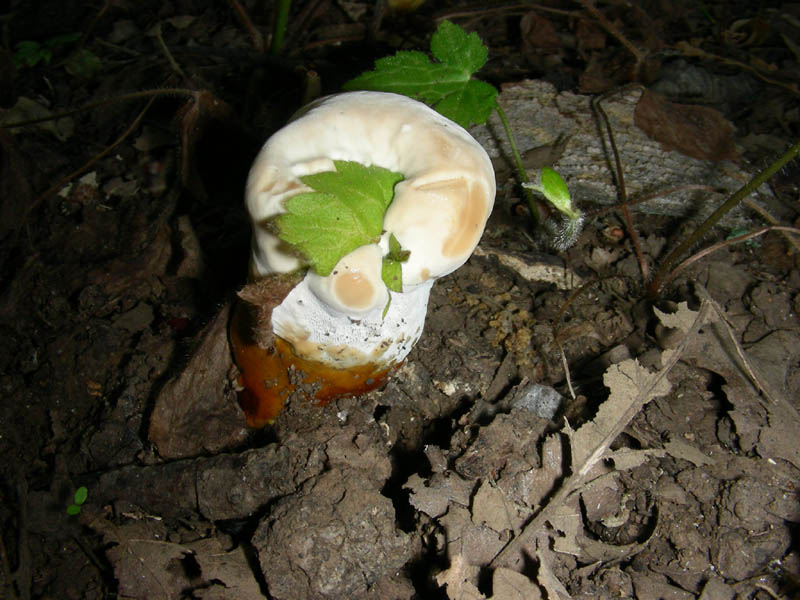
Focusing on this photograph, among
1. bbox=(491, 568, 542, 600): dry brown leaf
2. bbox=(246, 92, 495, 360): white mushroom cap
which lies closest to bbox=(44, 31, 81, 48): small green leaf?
bbox=(246, 92, 495, 360): white mushroom cap

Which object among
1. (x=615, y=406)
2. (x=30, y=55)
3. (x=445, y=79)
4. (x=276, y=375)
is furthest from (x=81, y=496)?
(x=30, y=55)

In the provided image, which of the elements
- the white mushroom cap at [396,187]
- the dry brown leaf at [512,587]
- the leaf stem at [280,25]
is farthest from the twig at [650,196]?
the leaf stem at [280,25]

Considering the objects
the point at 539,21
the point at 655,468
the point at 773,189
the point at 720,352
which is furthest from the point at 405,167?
the point at 539,21

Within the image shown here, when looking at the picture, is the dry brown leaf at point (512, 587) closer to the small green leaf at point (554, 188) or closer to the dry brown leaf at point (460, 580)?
the dry brown leaf at point (460, 580)

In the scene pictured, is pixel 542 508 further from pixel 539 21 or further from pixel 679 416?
pixel 539 21

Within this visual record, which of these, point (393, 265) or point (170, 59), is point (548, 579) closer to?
point (393, 265)

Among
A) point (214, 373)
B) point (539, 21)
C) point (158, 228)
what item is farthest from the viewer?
point (539, 21)

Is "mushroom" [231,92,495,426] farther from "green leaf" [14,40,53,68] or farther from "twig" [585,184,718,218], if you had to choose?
"green leaf" [14,40,53,68]
